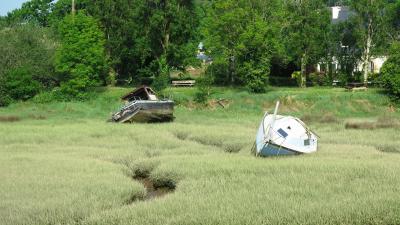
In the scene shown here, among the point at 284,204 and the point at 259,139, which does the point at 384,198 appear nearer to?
the point at 284,204

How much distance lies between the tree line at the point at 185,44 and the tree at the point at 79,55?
0.10 metres

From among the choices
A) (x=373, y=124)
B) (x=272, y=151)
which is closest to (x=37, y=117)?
(x=272, y=151)

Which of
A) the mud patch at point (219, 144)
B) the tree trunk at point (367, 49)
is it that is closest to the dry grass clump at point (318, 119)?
the mud patch at point (219, 144)

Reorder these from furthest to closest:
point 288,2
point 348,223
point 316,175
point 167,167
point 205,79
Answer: point 288,2, point 205,79, point 167,167, point 316,175, point 348,223

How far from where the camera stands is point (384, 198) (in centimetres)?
1634

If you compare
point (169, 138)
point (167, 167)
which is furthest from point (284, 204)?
point (169, 138)

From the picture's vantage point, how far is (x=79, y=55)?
5547 centimetres

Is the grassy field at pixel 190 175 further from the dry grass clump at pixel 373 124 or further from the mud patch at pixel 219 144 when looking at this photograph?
the dry grass clump at pixel 373 124

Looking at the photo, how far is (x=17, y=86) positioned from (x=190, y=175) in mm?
37146

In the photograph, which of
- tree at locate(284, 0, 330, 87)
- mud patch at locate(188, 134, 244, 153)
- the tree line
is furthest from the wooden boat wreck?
tree at locate(284, 0, 330, 87)

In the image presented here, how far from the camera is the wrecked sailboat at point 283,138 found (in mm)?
Answer: 25078

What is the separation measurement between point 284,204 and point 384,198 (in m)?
2.98

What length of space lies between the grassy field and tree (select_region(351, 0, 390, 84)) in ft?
74.0

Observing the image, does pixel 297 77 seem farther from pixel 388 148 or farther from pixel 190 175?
pixel 190 175
